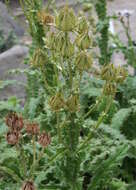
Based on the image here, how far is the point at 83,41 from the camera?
62.5 inches

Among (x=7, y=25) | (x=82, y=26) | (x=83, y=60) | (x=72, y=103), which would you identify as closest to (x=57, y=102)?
(x=72, y=103)

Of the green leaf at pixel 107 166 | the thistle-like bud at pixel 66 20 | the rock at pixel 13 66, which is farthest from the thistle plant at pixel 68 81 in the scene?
the rock at pixel 13 66

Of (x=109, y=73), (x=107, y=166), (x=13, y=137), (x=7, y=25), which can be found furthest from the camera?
(x=7, y=25)

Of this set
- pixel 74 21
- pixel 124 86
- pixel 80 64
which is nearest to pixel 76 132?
pixel 80 64

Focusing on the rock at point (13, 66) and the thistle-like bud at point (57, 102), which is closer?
the thistle-like bud at point (57, 102)

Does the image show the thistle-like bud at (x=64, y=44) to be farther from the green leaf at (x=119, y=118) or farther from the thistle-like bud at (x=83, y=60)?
the green leaf at (x=119, y=118)

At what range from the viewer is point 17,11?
7.15m

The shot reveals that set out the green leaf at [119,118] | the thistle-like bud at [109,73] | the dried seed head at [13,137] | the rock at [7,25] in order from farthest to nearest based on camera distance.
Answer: the rock at [7,25] → the green leaf at [119,118] → the thistle-like bud at [109,73] → the dried seed head at [13,137]

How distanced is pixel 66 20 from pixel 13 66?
2.88 m

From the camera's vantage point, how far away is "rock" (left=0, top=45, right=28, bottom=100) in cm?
407

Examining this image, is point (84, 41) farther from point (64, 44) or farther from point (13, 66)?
point (13, 66)

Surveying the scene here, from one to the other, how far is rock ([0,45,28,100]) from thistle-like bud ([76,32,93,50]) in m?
2.46

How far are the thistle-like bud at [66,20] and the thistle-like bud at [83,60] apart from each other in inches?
3.9

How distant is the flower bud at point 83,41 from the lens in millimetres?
1586
